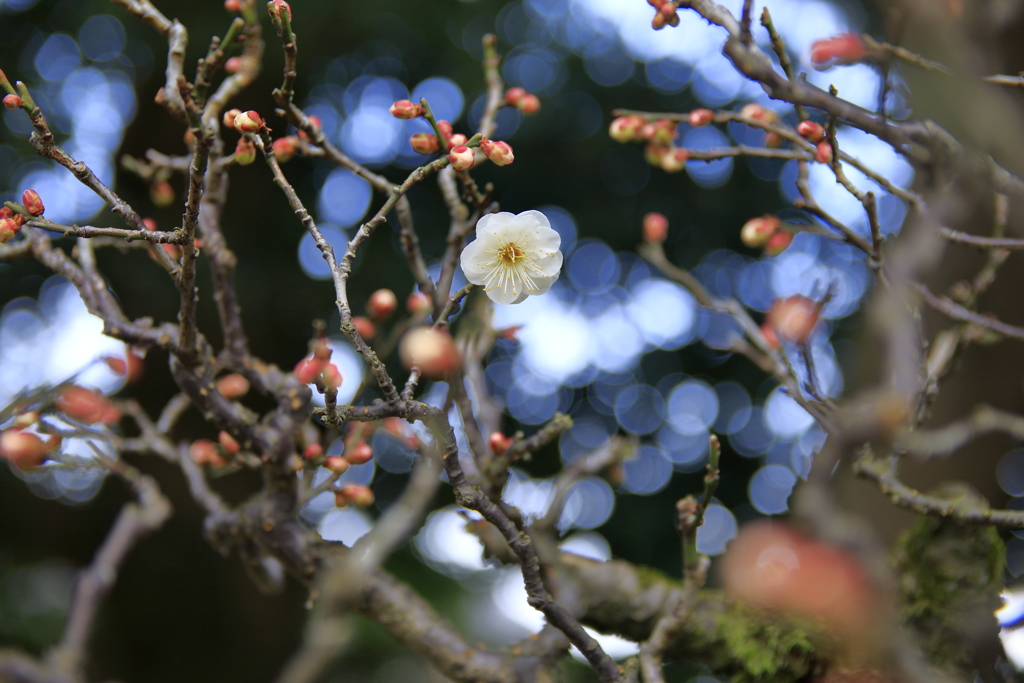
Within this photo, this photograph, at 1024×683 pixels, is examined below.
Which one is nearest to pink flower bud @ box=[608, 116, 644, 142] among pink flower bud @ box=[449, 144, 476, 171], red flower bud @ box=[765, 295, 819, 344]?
red flower bud @ box=[765, 295, 819, 344]

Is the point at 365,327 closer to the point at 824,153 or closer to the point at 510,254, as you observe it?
the point at 510,254

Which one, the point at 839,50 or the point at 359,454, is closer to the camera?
the point at 839,50

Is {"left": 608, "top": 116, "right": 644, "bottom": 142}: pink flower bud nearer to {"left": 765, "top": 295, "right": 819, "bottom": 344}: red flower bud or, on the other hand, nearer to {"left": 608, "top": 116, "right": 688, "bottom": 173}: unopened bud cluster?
{"left": 608, "top": 116, "right": 688, "bottom": 173}: unopened bud cluster

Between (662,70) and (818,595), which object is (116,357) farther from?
(662,70)

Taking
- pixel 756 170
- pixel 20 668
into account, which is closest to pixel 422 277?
pixel 20 668

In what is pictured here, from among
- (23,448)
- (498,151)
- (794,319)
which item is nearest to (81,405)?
(23,448)

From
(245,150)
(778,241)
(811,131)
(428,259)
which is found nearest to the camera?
(245,150)

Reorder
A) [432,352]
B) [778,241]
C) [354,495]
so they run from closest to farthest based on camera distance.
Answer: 1. [432,352]
2. [354,495]
3. [778,241]
